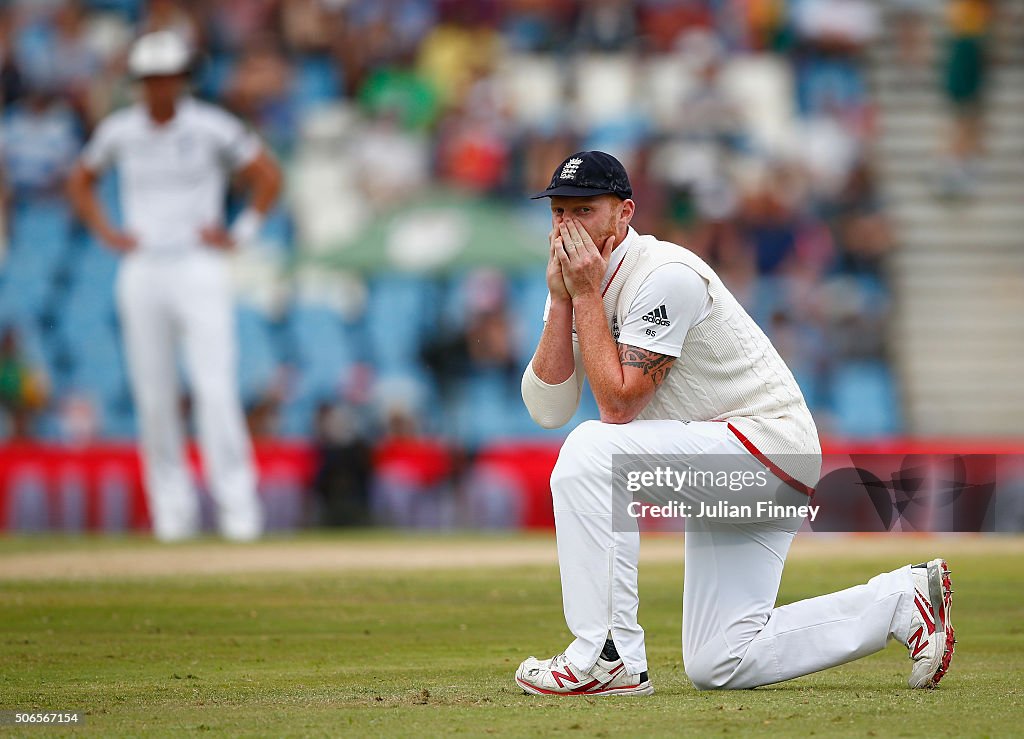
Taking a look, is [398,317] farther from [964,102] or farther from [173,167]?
[964,102]

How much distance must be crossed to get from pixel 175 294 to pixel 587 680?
7634 mm

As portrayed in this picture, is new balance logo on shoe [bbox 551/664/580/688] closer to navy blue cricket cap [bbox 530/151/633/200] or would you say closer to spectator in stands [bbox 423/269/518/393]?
navy blue cricket cap [bbox 530/151/633/200]

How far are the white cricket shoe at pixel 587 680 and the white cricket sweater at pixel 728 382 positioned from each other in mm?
861

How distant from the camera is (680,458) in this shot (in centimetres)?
560

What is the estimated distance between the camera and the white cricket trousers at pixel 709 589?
5477 mm

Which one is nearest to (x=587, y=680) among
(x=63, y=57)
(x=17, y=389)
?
(x=17, y=389)

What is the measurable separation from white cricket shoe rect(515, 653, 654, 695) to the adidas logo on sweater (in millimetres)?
1133

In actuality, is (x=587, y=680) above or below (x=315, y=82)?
below

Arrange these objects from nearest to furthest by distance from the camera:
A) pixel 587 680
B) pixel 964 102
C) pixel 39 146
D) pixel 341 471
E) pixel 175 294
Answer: pixel 587 680 → pixel 175 294 → pixel 341 471 → pixel 39 146 → pixel 964 102

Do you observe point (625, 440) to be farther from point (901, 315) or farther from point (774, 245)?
point (901, 315)

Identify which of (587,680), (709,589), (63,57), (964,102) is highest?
(63,57)

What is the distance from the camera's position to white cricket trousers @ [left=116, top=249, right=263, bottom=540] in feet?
40.7

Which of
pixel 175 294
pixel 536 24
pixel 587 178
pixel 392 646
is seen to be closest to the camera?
pixel 587 178

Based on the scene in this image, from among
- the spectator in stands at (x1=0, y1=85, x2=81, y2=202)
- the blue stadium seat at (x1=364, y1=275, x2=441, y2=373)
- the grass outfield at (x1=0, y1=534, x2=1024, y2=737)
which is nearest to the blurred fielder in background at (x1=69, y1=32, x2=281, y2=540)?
the grass outfield at (x1=0, y1=534, x2=1024, y2=737)
